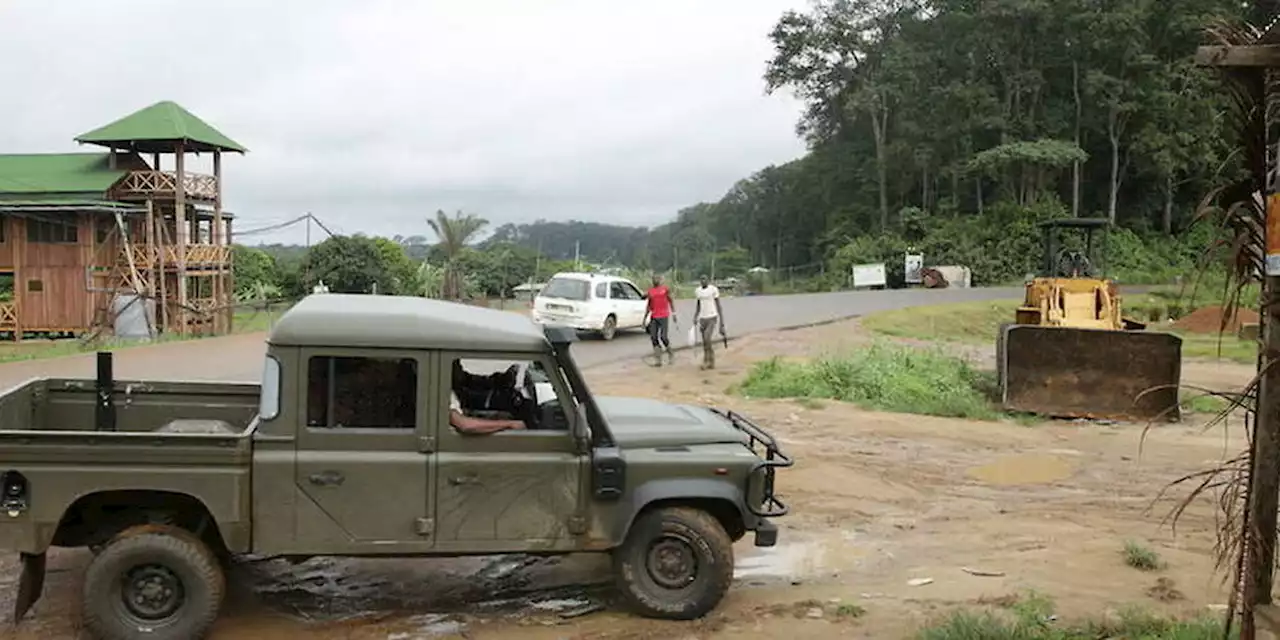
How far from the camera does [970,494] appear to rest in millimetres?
10070

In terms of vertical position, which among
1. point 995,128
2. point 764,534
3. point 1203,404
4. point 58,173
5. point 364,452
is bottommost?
point 1203,404

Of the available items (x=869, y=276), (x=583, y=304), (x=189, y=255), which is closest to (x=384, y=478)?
(x=583, y=304)

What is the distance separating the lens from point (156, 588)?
5.61m

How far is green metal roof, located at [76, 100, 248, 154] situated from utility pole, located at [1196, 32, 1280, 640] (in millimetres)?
33029

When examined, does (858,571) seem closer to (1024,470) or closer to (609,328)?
(1024,470)

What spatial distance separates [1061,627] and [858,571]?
1733mm

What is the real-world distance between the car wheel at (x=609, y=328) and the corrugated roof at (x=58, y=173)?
19.1m

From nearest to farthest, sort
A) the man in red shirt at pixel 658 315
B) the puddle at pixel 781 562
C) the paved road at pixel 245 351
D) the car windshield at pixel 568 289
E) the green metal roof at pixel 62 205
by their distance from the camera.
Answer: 1. the puddle at pixel 781 562
2. the paved road at pixel 245 351
3. the man in red shirt at pixel 658 315
4. the car windshield at pixel 568 289
5. the green metal roof at pixel 62 205

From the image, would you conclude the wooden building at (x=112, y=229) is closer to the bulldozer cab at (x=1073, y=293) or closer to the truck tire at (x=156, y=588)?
the bulldozer cab at (x=1073, y=293)

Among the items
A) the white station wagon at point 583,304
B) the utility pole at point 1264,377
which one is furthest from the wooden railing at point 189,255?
the utility pole at point 1264,377

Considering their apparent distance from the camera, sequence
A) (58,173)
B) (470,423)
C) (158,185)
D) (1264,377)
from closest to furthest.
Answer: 1. (1264,377)
2. (470,423)
3. (158,185)
4. (58,173)

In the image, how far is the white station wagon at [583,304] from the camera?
22.6 metres

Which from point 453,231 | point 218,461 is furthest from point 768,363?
point 453,231

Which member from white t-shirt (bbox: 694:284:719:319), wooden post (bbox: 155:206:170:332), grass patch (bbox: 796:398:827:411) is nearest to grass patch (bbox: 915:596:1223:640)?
grass patch (bbox: 796:398:827:411)
